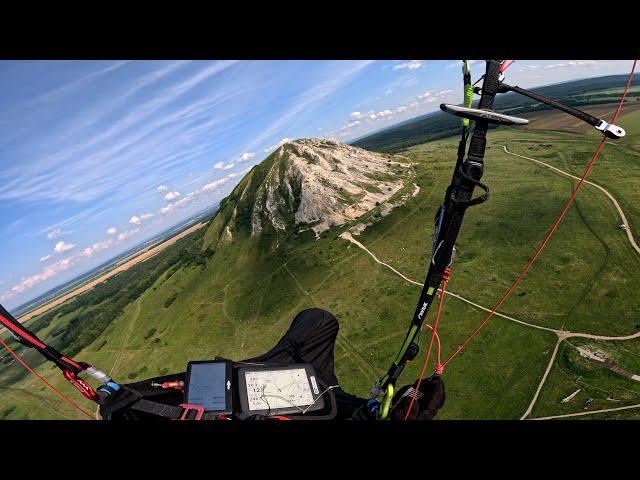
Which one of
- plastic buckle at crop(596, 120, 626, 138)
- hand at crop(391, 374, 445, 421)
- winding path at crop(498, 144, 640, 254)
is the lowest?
winding path at crop(498, 144, 640, 254)

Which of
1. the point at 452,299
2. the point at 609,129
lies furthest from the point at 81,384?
the point at 452,299

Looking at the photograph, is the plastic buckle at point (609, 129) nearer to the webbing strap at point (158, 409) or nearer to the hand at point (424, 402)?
the hand at point (424, 402)

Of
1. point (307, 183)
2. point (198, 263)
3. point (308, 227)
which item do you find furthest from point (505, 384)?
point (198, 263)

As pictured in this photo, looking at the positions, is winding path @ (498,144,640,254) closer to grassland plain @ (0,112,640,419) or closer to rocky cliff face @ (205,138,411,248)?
grassland plain @ (0,112,640,419)

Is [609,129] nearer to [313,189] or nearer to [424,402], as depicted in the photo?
[424,402]

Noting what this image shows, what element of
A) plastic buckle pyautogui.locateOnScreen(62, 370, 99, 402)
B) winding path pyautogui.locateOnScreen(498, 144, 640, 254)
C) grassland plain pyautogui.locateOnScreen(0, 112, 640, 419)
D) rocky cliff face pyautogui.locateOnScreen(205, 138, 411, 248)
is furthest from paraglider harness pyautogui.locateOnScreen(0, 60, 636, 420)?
rocky cliff face pyautogui.locateOnScreen(205, 138, 411, 248)

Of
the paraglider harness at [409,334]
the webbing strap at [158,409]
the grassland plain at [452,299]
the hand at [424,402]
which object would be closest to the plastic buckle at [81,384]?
the paraglider harness at [409,334]
